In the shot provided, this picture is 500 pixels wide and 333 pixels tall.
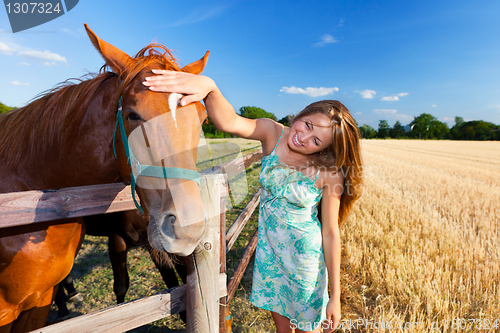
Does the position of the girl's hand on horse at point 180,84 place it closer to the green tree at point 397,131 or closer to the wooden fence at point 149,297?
the wooden fence at point 149,297

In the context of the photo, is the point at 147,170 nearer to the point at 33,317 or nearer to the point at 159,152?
the point at 159,152

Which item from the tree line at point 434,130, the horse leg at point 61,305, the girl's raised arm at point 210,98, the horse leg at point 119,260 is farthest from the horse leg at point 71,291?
the tree line at point 434,130

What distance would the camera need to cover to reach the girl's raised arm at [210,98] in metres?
1.37

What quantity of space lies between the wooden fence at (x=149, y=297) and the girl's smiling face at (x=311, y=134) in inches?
26.4

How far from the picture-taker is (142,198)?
4.78ft

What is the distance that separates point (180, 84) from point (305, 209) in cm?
129

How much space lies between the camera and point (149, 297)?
1.75 m

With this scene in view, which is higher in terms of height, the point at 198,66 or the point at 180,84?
the point at 198,66

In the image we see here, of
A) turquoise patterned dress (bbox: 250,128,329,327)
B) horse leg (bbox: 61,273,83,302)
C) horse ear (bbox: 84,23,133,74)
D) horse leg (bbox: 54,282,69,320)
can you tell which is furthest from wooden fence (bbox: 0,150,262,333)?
horse leg (bbox: 61,273,83,302)

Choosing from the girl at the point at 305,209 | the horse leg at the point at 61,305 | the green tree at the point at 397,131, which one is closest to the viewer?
the girl at the point at 305,209

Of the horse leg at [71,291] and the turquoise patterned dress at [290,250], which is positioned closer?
the turquoise patterned dress at [290,250]

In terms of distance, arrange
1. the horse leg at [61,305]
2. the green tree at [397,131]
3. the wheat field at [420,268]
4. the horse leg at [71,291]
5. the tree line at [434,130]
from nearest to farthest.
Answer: the wheat field at [420,268] < the horse leg at [61,305] < the horse leg at [71,291] < the tree line at [434,130] < the green tree at [397,131]

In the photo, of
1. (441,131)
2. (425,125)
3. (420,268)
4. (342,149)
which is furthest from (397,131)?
(342,149)

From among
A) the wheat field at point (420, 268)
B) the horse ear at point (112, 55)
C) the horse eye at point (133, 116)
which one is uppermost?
the horse ear at point (112, 55)
